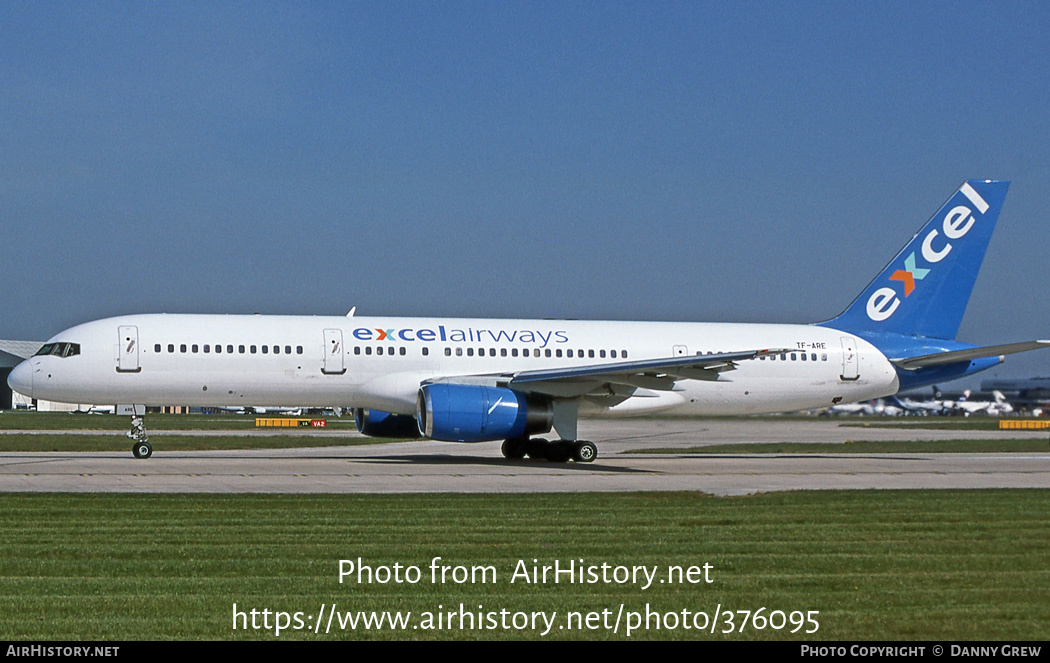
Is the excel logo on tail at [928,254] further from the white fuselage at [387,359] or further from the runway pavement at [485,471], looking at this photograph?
the runway pavement at [485,471]

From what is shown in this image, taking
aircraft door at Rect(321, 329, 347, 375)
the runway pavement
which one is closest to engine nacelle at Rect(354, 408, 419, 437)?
the runway pavement

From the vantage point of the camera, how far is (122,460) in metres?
29.8

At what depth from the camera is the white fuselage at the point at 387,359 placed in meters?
30.0

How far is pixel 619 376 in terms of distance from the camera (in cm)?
3028

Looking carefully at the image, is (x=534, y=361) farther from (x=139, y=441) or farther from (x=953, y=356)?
(x=953, y=356)

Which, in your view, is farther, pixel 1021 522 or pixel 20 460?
pixel 20 460

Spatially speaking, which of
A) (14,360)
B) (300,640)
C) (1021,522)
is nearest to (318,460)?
(1021,522)

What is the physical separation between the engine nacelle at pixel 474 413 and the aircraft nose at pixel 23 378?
32.8 feet

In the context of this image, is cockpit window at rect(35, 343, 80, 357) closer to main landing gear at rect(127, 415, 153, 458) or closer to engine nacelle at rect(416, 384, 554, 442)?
main landing gear at rect(127, 415, 153, 458)

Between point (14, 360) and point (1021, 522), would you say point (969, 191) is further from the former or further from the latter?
point (14, 360)

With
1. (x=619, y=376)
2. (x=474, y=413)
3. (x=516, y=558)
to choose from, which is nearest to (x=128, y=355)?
(x=474, y=413)

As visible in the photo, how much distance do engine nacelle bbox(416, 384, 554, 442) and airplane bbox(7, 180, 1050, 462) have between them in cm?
4

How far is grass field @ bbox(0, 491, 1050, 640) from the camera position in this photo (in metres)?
9.19

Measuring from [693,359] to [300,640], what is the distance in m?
21.7
